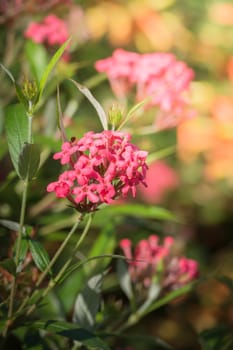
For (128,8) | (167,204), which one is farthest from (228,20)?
(167,204)

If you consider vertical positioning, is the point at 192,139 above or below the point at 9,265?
below

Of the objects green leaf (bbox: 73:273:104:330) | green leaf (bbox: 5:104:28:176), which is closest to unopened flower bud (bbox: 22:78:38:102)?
green leaf (bbox: 5:104:28:176)

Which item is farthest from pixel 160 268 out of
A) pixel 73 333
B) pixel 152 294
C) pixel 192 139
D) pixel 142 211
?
pixel 192 139

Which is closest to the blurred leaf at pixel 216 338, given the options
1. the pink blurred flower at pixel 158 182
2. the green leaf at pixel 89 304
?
the green leaf at pixel 89 304

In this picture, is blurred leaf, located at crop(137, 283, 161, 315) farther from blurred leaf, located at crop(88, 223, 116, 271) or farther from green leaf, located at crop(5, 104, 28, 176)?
green leaf, located at crop(5, 104, 28, 176)

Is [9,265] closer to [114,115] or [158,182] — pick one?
[114,115]

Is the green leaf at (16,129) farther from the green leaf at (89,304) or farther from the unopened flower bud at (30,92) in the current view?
the green leaf at (89,304)
